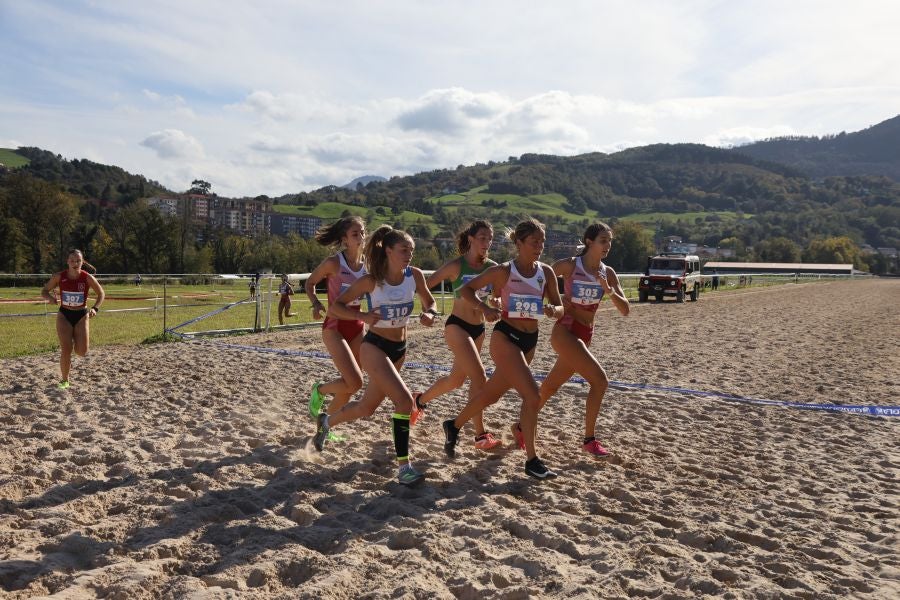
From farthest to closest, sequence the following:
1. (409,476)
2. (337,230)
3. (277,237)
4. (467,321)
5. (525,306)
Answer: (277,237) → (337,230) → (467,321) → (525,306) → (409,476)

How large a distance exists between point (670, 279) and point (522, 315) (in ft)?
79.1

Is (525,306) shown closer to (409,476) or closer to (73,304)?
(409,476)

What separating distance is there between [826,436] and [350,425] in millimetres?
4733

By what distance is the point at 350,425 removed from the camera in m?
6.66

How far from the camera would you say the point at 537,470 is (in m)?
4.97

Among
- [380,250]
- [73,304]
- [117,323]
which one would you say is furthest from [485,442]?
[117,323]

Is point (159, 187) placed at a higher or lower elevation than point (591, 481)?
higher

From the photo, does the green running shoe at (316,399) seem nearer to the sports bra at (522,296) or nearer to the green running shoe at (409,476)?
the green running shoe at (409,476)

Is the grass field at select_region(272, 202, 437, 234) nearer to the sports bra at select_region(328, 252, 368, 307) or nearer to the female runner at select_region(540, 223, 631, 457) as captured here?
the sports bra at select_region(328, 252, 368, 307)

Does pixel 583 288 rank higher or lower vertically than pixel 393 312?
higher

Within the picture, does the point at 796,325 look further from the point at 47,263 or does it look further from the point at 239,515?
the point at 47,263

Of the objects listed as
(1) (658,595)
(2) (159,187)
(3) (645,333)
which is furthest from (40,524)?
(2) (159,187)

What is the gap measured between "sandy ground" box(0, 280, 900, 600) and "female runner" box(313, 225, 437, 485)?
461 mm

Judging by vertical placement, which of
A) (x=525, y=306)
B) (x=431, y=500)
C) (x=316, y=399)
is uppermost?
(x=525, y=306)
